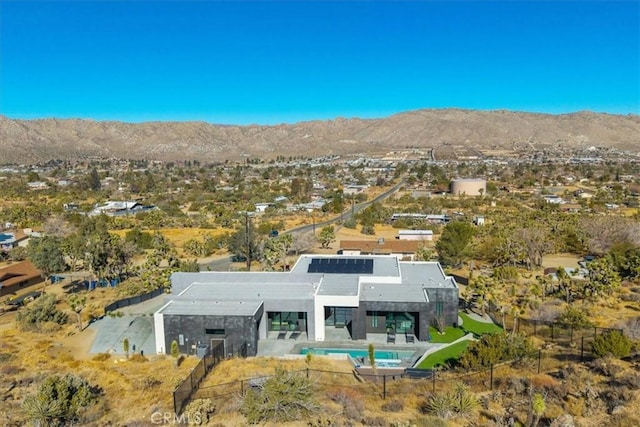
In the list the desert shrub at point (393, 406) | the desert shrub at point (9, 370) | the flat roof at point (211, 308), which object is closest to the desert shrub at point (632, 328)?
the desert shrub at point (393, 406)

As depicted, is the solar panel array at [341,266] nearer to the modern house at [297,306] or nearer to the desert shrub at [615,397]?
the modern house at [297,306]

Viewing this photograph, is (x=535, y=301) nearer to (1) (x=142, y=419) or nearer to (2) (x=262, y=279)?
(2) (x=262, y=279)

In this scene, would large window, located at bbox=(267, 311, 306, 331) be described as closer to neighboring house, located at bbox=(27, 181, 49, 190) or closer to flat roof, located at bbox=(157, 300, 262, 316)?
flat roof, located at bbox=(157, 300, 262, 316)

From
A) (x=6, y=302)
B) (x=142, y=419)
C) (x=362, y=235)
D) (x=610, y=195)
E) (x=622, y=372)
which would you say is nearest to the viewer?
(x=142, y=419)

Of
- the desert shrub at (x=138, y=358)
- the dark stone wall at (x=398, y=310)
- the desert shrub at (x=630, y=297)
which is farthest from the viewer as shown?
the desert shrub at (x=630, y=297)

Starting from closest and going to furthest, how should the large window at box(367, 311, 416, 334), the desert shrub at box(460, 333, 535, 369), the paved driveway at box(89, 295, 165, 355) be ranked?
the desert shrub at box(460, 333, 535, 369) < the paved driveway at box(89, 295, 165, 355) < the large window at box(367, 311, 416, 334)

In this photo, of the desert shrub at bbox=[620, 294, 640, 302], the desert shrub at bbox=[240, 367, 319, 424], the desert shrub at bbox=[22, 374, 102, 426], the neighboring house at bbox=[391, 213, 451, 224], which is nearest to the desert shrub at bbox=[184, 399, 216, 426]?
the desert shrub at bbox=[240, 367, 319, 424]

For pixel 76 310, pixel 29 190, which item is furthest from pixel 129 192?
pixel 76 310
